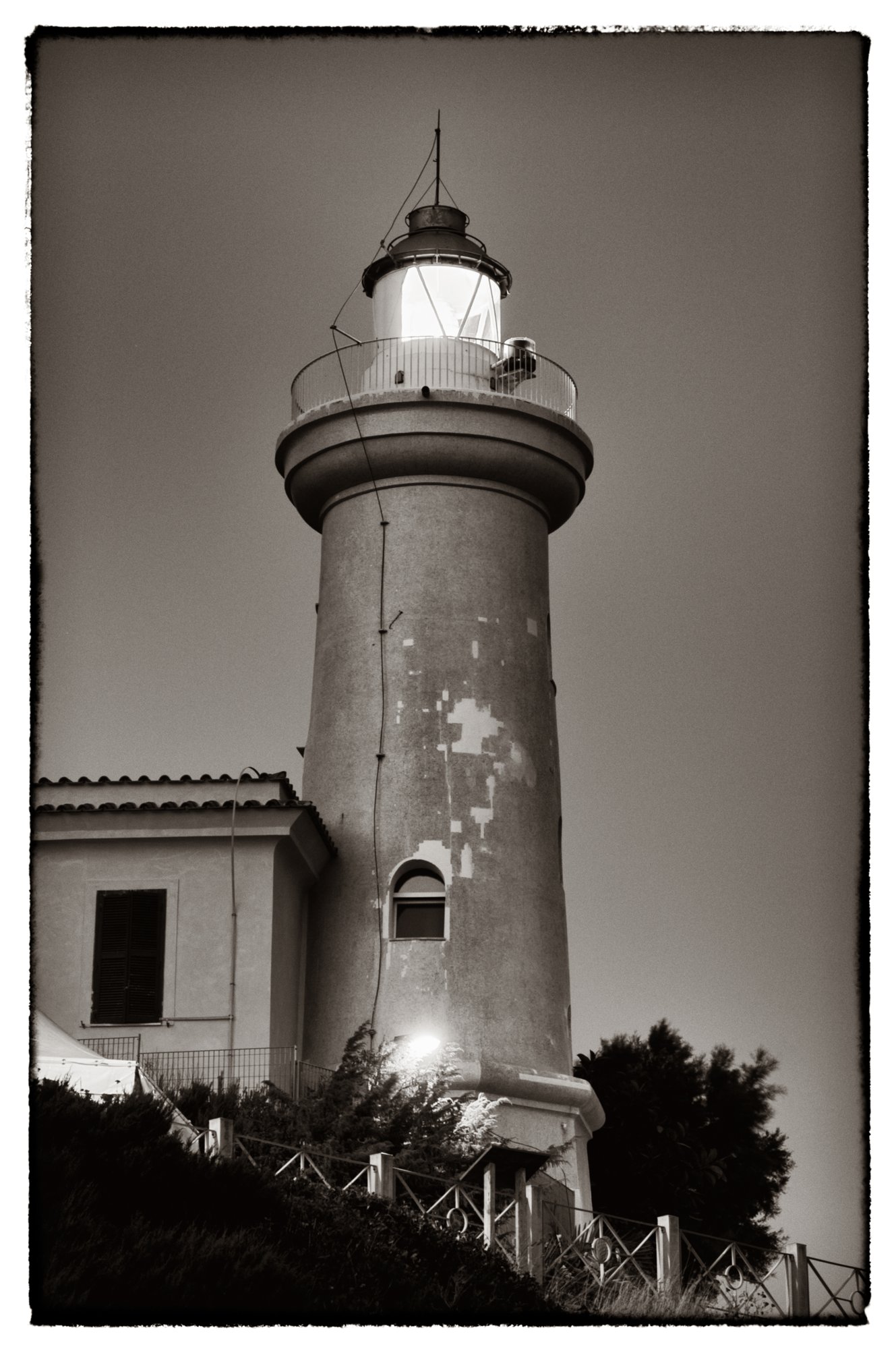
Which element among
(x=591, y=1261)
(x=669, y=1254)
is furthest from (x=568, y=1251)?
(x=669, y=1254)

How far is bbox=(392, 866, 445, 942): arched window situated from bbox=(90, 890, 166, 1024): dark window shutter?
3.46m

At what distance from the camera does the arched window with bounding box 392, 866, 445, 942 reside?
2772 centimetres

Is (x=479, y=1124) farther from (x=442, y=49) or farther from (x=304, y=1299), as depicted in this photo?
(x=442, y=49)

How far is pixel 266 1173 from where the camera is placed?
1800 cm

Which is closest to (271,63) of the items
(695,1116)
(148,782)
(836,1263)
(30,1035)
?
(30,1035)

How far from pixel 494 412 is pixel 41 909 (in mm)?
9364

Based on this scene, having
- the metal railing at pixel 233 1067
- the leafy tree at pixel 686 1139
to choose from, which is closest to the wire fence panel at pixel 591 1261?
Answer: the metal railing at pixel 233 1067

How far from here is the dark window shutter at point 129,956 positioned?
25328mm

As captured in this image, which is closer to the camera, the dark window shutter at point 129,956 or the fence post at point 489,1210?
the fence post at point 489,1210

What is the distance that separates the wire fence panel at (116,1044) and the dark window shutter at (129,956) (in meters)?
0.23

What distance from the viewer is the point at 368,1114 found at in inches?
884

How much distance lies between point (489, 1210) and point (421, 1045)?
25.1 ft

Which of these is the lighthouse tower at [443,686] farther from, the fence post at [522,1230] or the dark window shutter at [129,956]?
the fence post at [522,1230]

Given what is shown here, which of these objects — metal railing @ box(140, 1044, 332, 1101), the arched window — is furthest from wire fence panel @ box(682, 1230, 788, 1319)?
the arched window
